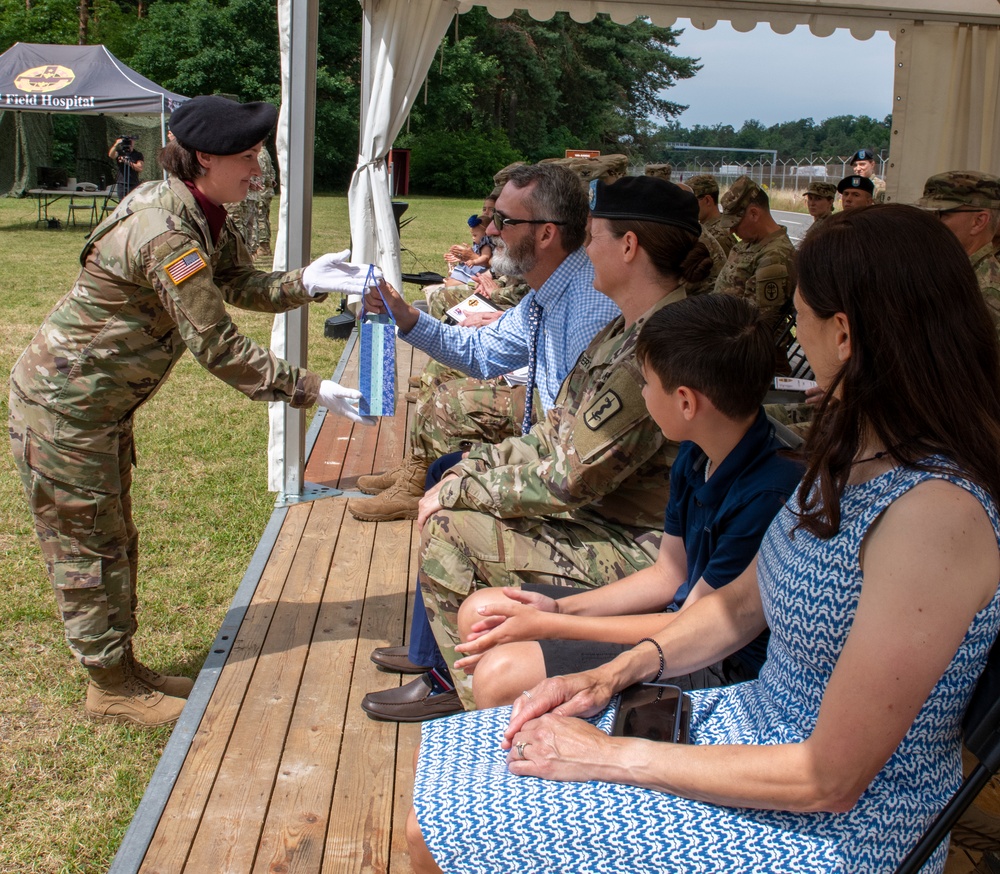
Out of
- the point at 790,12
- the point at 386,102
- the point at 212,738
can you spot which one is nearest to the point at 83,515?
the point at 212,738

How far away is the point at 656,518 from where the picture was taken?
2.71 m

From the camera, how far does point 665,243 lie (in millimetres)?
2646

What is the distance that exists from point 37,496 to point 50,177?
20958 millimetres

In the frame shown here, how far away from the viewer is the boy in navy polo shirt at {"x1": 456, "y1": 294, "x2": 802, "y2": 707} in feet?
6.57

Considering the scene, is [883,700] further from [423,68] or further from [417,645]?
[423,68]

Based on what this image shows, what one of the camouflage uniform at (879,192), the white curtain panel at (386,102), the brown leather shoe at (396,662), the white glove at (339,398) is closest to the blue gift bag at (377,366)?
the white glove at (339,398)

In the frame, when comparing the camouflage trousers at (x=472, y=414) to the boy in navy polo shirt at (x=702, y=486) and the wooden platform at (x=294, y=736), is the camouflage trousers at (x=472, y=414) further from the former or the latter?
the boy in navy polo shirt at (x=702, y=486)

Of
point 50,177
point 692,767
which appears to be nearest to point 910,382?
point 692,767

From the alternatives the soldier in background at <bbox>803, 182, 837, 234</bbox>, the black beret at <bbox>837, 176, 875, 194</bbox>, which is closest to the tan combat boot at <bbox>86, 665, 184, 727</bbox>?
the black beret at <bbox>837, 176, 875, 194</bbox>

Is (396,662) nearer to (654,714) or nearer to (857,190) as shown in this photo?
(654,714)

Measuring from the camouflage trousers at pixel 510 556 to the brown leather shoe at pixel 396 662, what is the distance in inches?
21.4

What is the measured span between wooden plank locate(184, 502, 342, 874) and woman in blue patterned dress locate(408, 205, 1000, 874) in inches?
37.4

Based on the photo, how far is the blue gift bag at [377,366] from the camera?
3207mm

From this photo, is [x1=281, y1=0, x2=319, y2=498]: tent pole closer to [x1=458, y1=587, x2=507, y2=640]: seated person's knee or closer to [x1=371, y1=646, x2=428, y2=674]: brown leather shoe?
[x1=371, y1=646, x2=428, y2=674]: brown leather shoe
